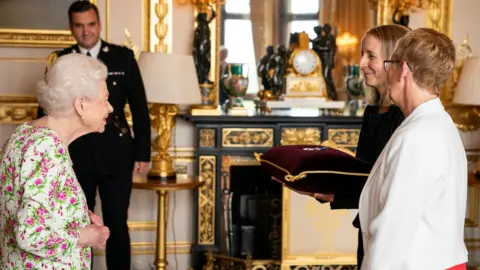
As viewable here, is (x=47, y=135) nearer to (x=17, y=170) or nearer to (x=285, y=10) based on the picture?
(x=17, y=170)

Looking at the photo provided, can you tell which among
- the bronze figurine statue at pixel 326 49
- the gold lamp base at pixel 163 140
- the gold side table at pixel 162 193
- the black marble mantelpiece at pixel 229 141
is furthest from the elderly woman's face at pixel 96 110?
the bronze figurine statue at pixel 326 49

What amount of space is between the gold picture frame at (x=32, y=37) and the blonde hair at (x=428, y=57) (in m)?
3.23

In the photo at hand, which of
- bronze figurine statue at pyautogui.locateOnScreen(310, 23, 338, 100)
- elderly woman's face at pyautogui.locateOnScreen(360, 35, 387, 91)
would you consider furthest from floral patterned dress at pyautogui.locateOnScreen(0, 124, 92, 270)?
bronze figurine statue at pyautogui.locateOnScreen(310, 23, 338, 100)

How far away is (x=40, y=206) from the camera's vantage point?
7.03ft

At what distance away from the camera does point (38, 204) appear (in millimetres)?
2139

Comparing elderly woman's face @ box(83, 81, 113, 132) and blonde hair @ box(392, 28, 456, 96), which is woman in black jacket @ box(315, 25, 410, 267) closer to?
blonde hair @ box(392, 28, 456, 96)

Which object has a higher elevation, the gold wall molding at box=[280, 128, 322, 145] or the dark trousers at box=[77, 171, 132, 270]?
the gold wall molding at box=[280, 128, 322, 145]

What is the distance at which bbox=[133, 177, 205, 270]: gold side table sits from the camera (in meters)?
4.45

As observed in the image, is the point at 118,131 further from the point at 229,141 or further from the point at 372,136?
the point at 372,136

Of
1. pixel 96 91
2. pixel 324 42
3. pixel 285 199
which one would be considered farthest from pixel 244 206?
pixel 96 91

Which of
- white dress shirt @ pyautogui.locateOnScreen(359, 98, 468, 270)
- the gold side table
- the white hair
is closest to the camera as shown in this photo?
white dress shirt @ pyautogui.locateOnScreen(359, 98, 468, 270)

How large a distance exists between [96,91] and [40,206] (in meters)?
0.43

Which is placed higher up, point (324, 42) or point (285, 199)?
point (324, 42)

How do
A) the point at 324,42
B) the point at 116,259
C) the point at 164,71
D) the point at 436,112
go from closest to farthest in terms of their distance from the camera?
the point at 436,112, the point at 116,259, the point at 164,71, the point at 324,42
